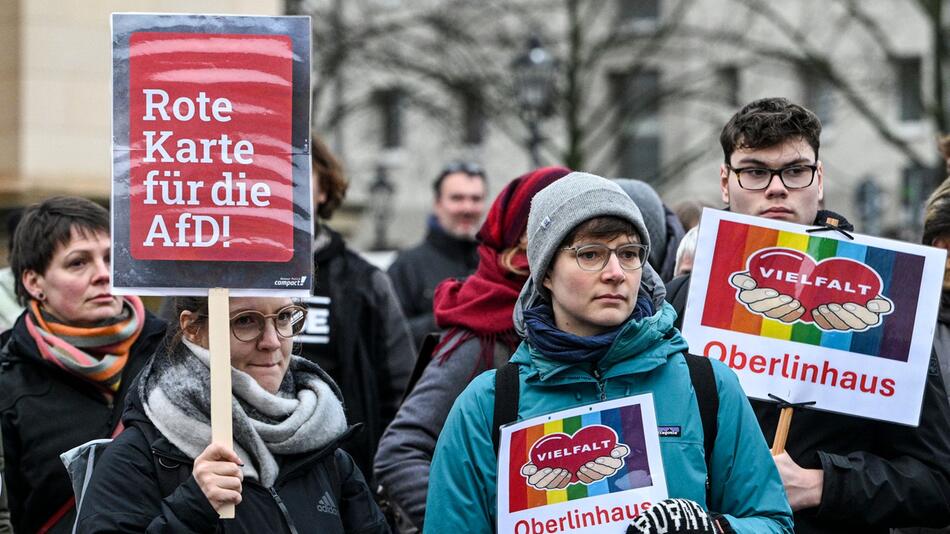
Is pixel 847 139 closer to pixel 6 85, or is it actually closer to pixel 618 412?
pixel 6 85

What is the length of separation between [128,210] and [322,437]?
794 millimetres

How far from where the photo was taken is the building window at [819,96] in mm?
26875

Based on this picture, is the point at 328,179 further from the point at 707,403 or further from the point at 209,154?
the point at 707,403

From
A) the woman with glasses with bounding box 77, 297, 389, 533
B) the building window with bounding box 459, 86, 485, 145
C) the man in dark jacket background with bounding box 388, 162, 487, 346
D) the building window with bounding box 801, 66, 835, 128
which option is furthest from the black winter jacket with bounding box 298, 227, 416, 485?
the building window with bounding box 801, 66, 835, 128

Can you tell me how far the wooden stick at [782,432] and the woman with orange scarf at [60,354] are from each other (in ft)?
7.40

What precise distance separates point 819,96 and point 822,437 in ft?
95.9

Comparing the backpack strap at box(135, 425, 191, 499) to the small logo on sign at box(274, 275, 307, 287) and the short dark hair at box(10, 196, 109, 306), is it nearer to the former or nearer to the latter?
the small logo on sign at box(274, 275, 307, 287)

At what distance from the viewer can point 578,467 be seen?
3.63 meters

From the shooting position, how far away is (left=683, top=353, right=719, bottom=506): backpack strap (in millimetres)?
3594

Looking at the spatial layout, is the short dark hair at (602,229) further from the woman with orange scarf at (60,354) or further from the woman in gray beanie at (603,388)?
the woman with orange scarf at (60,354)

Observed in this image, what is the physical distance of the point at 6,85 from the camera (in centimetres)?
1191

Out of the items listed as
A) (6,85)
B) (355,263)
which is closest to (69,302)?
(355,263)

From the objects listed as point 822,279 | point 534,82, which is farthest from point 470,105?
point 822,279

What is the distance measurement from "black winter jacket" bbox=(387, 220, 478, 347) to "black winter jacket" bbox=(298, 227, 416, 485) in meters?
2.74
